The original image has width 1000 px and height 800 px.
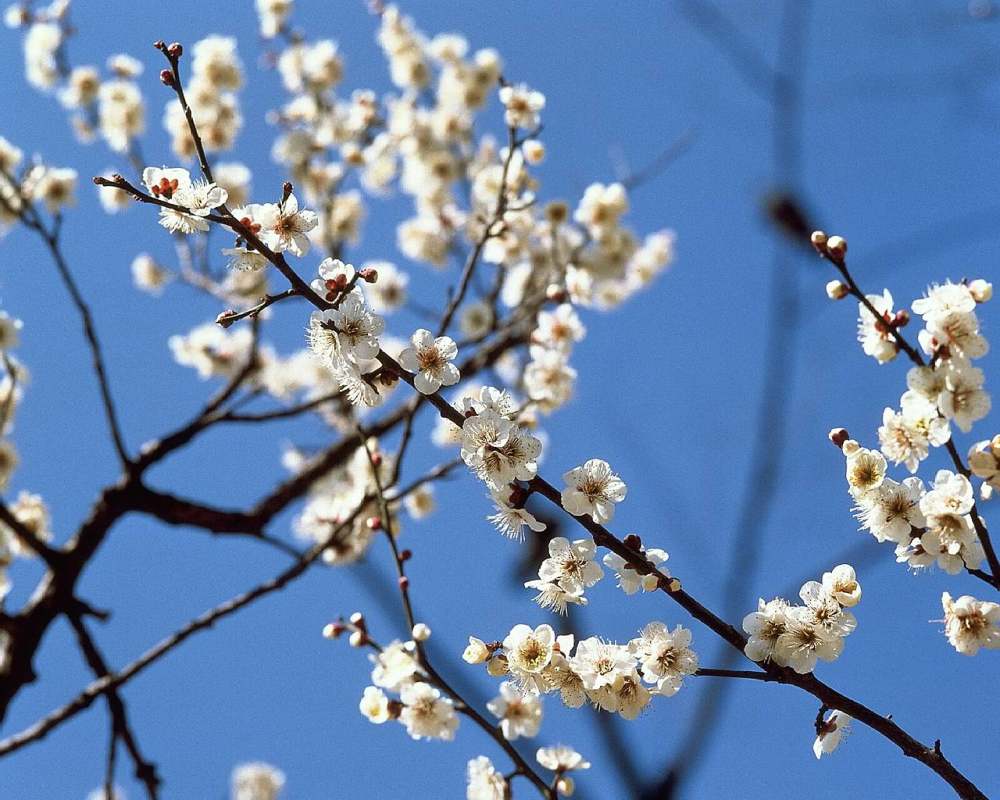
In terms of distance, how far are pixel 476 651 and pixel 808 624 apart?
0.65m

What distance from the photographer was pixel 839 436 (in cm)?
186

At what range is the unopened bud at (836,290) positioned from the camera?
1809mm

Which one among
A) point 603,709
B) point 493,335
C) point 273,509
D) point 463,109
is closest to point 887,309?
point 603,709

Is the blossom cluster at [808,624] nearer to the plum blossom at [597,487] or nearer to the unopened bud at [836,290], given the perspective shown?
the plum blossom at [597,487]

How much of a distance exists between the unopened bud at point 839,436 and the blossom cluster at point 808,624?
0.79 feet

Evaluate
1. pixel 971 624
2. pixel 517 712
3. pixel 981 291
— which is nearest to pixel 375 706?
pixel 517 712

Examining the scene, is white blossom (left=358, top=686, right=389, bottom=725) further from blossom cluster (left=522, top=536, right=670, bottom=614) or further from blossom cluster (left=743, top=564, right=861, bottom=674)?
blossom cluster (left=743, top=564, right=861, bottom=674)

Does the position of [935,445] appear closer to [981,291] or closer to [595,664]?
[981,291]

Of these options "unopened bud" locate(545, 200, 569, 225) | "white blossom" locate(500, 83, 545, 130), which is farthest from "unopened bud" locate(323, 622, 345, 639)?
"unopened bud" locate(545, 200, 569, 225)

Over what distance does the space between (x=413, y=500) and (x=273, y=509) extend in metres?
0.82

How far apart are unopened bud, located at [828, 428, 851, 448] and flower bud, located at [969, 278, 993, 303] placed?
347mm

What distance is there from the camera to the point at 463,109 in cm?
521

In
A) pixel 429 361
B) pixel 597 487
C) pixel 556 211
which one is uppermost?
pixel 556 211

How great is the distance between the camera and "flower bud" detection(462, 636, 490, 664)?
1905 millimetres
